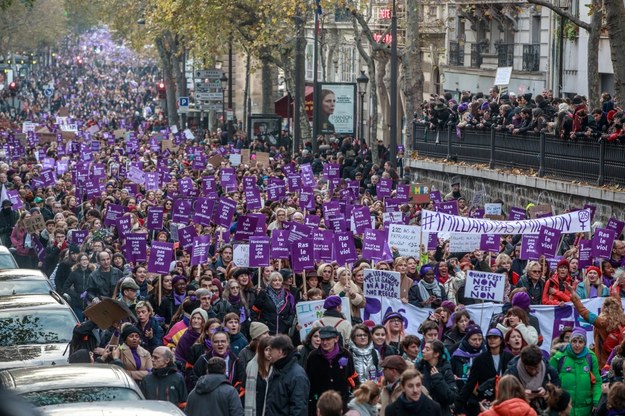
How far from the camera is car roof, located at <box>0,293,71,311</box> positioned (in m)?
15.2

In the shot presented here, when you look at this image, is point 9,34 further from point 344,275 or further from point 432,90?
point 344,275

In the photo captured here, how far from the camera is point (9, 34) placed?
96.0 meters

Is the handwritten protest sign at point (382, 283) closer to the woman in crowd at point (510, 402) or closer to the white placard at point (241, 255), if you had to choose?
the white placard at point (241, 255)

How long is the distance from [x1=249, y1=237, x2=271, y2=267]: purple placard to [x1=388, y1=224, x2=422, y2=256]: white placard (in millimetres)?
1785

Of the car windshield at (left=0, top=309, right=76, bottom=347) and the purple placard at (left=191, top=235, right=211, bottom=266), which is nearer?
the car windshield at (left=0, top=309, right=76, bottom=347)

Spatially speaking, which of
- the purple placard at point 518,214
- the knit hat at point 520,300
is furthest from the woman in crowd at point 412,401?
the purple placard at point 518,214

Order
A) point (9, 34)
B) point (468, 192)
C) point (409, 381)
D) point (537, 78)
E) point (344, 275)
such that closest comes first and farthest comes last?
point (409, 381) < point (344, 275) < point (468, 192) < point (537, 78) < point (9, 34)

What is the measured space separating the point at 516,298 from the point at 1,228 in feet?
45.5

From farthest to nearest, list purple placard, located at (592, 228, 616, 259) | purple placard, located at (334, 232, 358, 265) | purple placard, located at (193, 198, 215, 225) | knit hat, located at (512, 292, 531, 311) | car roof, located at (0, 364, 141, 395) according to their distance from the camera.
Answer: purple placard, located at (193, 198, 215, 225)
purple placard, located at (334, 232, 358, 265)
purple placard, located at (592, 228, 616, 259)
knit hat, located at (512, 292, 531, 311)
car roof, located at (0, 364, 141, 395)

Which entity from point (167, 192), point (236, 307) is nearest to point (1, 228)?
point (167, 192)

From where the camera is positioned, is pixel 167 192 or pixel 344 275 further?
pixel 167 192

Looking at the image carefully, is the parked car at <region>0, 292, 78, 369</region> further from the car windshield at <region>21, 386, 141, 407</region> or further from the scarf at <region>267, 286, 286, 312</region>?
the car windshield at <region>21, 386, 141, 407</region>

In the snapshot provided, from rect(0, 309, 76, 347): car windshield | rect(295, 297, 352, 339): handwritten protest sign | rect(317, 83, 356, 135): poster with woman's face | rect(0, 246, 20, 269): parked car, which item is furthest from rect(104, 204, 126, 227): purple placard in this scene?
rect(317, 83, 356, 135): poster with woman's face

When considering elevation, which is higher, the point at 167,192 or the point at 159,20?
the point at 159,20
